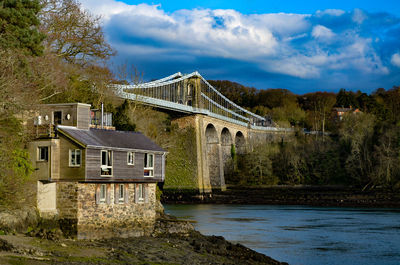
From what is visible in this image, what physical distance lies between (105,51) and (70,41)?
8.20ft

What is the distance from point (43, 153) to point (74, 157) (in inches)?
44.3

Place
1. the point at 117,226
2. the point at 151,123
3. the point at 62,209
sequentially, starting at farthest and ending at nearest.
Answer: the point at 151,123
the point at 117,226
the point at 62,209

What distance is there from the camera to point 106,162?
20609mm

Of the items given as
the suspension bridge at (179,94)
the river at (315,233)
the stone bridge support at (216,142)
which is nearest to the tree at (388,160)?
the river at (315,233)

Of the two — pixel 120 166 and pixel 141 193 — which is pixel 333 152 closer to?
pixel 141 193

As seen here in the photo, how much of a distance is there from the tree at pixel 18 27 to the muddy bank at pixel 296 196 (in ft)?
118

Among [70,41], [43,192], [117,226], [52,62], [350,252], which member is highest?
[70,41]

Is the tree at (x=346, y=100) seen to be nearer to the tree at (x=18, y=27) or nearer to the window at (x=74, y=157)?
the tree at (x=18, y=27)

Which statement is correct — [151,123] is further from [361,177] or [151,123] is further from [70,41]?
[361,177]

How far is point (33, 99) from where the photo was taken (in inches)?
829

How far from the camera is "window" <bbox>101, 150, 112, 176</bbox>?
20516mm

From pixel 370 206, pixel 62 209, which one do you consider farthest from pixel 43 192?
pixel 370 206

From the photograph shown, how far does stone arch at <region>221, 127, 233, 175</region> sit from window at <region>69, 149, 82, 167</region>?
53.8 metres

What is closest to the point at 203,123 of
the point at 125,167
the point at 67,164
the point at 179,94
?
the point at 179,94
